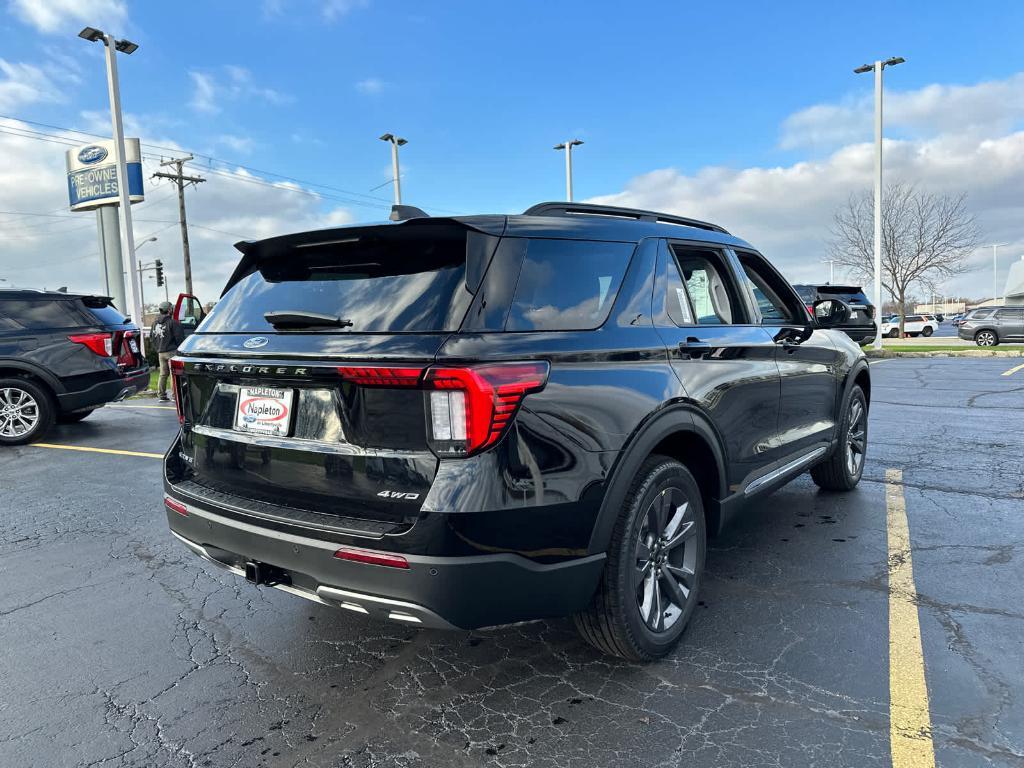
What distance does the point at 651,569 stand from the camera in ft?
9.51

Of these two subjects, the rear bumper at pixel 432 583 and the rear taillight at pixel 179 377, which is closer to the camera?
the rear bumper at pixel 432 583

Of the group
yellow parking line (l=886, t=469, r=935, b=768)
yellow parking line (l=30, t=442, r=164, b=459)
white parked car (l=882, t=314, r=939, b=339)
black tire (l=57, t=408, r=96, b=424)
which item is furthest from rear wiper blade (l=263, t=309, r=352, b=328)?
white parked car (l=882, t=314, r=939, b=339)

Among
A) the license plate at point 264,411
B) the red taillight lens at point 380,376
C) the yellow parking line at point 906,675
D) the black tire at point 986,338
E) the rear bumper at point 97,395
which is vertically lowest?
the yellow parking line at point 906,675

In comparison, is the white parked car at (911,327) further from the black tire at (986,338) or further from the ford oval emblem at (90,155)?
the ford oval emblem at (90,155)

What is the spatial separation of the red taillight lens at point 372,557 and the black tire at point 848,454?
145 inches

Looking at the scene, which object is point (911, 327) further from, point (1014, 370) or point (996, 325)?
point (1014, 370)

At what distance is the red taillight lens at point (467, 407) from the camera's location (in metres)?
2.24

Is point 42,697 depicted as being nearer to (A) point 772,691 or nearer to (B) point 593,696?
(B) point 593,696

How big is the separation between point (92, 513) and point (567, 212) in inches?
168

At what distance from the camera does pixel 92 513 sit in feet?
17.3

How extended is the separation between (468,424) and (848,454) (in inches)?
158

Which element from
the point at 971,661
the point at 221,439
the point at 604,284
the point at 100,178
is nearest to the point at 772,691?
the point at 971,661

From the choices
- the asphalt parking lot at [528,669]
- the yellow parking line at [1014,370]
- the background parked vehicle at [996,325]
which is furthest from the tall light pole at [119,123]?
the background parked vehicle at [996,325]

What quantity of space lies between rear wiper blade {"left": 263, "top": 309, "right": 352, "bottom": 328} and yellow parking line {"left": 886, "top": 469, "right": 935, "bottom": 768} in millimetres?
2322
